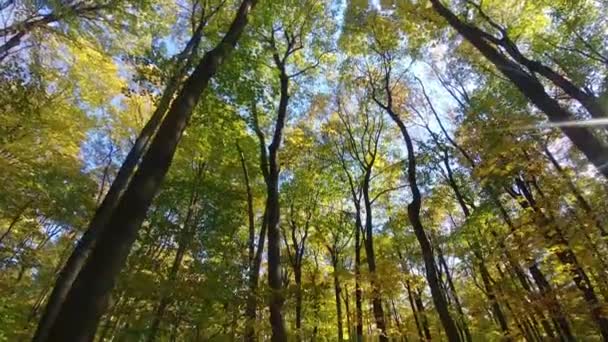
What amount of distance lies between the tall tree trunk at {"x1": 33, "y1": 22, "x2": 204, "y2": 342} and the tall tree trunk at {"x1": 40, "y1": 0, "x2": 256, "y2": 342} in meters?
2.10

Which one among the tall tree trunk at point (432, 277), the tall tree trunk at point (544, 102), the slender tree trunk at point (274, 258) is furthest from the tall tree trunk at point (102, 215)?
the tall tree trunk at point (432, 277)

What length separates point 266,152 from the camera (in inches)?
446

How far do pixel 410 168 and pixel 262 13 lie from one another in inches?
217

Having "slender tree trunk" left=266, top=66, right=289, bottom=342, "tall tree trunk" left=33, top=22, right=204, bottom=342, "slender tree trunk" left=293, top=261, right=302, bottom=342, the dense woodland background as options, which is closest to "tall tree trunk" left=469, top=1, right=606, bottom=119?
the dense woodland background

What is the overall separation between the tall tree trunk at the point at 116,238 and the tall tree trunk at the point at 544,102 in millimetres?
4587

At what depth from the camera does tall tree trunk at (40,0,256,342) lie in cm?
230

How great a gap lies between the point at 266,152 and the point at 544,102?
782 cm

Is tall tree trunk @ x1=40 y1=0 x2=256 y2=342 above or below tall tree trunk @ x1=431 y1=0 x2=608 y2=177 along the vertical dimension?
below

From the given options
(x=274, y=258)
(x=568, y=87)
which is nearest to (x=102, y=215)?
(x=274, y=258)

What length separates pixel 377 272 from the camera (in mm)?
10766

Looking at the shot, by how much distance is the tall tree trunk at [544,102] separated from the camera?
4176 millimetres

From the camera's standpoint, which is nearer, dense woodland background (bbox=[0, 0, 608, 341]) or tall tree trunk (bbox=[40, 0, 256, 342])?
tall tree trunk (bbox=[40, 0, 256, 342])

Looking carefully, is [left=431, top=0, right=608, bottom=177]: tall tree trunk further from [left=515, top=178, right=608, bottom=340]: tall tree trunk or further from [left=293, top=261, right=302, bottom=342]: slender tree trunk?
[left=293, top=261, right=302, bottom=342]: slender tree trunk

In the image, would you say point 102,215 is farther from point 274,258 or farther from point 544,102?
point 544,102
